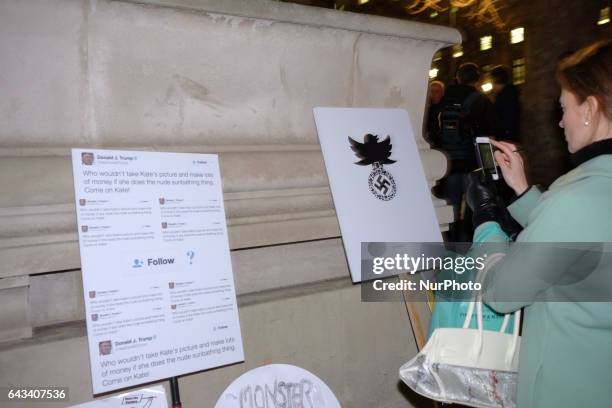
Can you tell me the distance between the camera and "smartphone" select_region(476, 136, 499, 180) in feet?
6.53

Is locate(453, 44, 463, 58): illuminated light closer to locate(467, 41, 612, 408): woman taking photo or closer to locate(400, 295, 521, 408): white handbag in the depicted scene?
locate(467, 41, 612, 408): woman taking photo

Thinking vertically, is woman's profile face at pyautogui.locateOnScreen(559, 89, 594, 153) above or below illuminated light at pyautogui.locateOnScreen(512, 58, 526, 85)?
below

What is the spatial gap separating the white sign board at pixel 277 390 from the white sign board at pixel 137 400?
0.77ft

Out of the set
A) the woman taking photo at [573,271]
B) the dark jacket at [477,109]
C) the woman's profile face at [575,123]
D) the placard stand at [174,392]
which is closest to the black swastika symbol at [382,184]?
the woman taking photo at [573,271]

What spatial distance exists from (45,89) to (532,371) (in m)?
1.89

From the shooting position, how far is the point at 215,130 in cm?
187

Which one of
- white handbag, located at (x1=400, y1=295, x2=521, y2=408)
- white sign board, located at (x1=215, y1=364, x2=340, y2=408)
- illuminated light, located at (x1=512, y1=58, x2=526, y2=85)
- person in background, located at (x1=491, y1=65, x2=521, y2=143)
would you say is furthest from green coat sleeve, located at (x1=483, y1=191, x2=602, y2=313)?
illuminated light, located at (x1=512, y1=58, x2=526, y2=85)

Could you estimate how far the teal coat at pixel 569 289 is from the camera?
1.31 m

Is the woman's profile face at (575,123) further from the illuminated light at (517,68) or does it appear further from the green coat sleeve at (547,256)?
the illuminated light at (517,68)

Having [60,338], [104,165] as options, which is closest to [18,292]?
[60,338]

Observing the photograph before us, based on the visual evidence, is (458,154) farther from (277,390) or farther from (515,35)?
(515,35)

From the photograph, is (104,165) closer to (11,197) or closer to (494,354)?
Answer: (11,197)

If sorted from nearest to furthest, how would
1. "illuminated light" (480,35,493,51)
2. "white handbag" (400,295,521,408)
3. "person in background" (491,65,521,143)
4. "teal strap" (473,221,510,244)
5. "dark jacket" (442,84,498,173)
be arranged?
"white handbag" (400,295,521,408) → "teal strap" (473,221,510,244) → "dark jacket" (442,84,498,173) → "person in background" (491,65,521,143) → "illuminated light" (480,35,493,51)

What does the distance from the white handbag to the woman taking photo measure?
8 cm
